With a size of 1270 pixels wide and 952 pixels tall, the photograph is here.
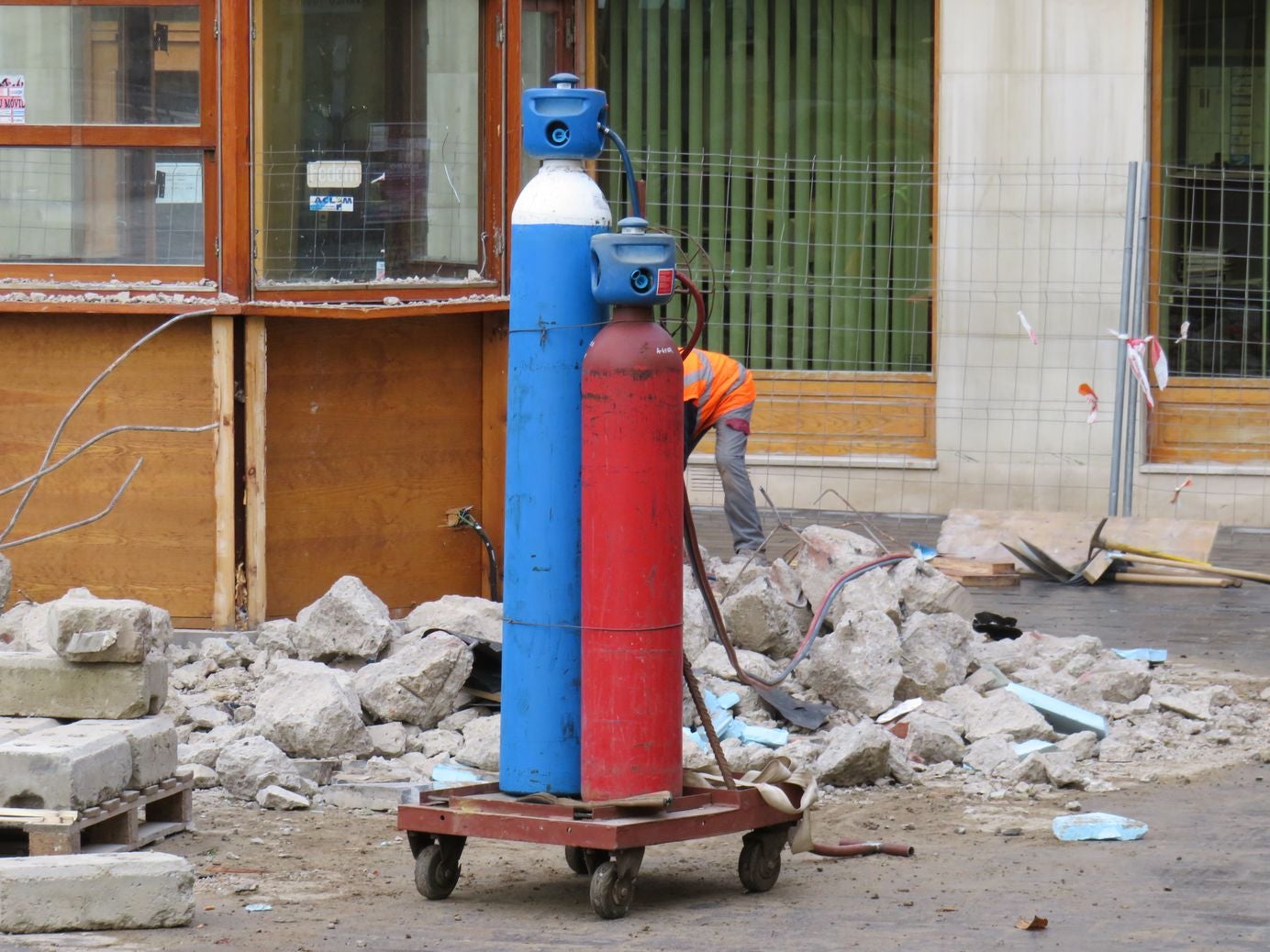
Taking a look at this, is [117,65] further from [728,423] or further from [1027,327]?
[1027,327]

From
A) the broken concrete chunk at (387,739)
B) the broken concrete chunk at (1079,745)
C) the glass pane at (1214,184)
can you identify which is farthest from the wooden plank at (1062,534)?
the broken concrete chunk at (387,739)

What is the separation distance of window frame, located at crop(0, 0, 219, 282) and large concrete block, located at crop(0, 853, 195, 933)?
12.8ft

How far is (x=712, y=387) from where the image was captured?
11.3 metres

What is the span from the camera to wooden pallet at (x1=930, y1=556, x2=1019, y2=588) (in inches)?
460

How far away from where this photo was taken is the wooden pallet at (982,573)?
11.7 metres

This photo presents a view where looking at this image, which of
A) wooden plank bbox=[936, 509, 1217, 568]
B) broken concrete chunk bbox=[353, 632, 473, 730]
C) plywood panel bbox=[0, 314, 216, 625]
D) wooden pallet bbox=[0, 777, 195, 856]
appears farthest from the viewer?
wooden plank bbox=[936, 509, 1217, 568]

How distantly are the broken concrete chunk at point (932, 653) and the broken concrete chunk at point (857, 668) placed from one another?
0.29 ft

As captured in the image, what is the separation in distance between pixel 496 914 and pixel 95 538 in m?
4.02

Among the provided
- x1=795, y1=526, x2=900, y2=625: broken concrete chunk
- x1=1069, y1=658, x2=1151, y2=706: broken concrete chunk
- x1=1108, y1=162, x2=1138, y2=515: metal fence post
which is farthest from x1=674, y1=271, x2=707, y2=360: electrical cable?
x1=1108, y1=162, x2=1138, y2=515: metal fence post

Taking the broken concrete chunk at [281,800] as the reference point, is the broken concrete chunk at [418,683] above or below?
above

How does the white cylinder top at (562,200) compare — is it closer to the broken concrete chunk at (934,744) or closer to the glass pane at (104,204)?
the broken concrete chunk at (934,744)

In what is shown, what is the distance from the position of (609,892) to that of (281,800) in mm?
1834

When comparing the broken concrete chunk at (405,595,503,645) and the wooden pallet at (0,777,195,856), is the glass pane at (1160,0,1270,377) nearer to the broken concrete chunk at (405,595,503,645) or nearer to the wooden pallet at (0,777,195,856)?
the broken concrete chunk at (405,595,503,645)

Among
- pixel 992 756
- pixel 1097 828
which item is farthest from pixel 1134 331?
pixel 1097 828
